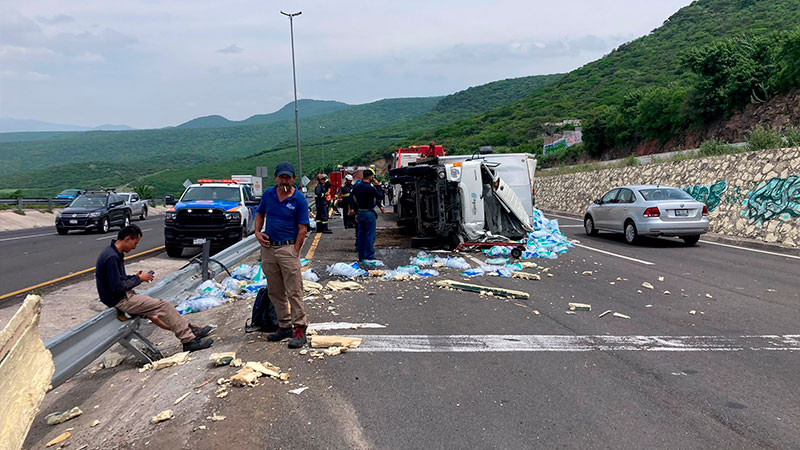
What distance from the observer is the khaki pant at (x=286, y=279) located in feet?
20.2

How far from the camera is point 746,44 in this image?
34969 mm

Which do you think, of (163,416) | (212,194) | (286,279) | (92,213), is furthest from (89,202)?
(163,416)

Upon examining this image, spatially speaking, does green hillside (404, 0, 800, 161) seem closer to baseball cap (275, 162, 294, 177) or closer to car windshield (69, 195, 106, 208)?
car windshield (69, 195, 106, 208)

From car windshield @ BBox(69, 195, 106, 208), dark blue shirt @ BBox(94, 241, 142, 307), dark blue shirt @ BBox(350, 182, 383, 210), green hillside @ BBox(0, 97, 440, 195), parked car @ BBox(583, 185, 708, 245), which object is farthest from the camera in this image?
green hillside @ BBox(0, 97, 440, 195)

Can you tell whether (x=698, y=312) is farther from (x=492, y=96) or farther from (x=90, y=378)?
(x=492, y=96)

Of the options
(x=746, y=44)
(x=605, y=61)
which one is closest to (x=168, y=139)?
(x=605, y=61)

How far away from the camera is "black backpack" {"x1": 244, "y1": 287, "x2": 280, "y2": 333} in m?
6.68

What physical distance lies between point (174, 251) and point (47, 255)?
3.74m

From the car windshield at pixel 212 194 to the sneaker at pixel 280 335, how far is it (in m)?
10.2

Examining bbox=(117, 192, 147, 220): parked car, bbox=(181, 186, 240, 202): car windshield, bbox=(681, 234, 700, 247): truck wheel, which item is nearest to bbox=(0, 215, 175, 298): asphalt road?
bbox=(181, 186, 240, 202): car windshield

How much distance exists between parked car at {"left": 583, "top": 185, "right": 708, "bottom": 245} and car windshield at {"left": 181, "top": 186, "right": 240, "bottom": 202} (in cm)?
1089

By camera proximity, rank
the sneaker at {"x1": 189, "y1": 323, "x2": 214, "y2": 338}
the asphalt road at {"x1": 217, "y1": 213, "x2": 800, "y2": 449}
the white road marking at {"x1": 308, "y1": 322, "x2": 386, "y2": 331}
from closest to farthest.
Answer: the asphalt road at {"x1": 217, "y1": 213, "x2": 800, "y2": 449}
the sneaker at {"x1": 189, "y1": 323, "x2": 214, "y2": 338}
the white road marking at {"x1": 308, "y1": 322, "x2": 386, "y2": 331}

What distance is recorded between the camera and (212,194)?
16016 millimetres

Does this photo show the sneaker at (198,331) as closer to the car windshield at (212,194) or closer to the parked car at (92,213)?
the car windshield at (212,194)
